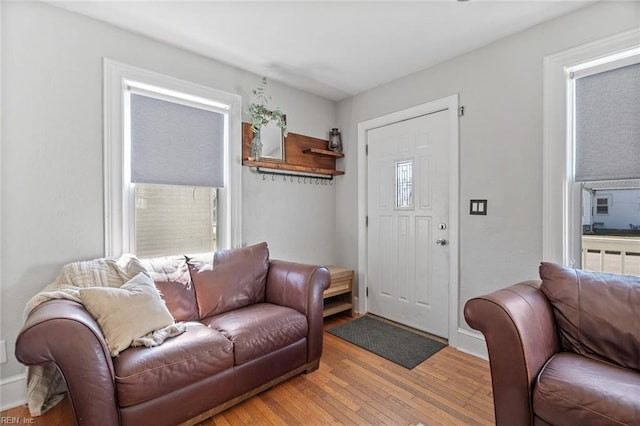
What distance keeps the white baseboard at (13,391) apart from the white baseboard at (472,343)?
308cm

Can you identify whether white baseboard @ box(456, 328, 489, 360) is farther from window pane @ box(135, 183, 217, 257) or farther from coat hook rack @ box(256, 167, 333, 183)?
window pane @ box(135, 183, 217, 257)

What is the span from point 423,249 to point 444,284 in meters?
0.37

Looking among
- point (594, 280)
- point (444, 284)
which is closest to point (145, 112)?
point (444, 284)

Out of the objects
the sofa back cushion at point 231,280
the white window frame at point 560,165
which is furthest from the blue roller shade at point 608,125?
the sofa back cushion at point 231,280

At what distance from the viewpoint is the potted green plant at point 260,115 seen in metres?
2.88

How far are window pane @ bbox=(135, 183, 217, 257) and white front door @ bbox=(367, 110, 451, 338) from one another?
1705 mm

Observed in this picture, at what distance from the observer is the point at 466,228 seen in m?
2.59

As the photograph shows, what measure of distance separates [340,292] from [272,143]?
5.61 ft

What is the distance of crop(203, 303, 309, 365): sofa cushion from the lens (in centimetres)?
182

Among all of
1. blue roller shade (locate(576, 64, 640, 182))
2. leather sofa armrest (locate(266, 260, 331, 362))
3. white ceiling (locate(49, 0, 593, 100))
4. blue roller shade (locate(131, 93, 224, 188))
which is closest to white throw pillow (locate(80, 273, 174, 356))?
leather sofa armrest (locate(266, 260, 331, 362))

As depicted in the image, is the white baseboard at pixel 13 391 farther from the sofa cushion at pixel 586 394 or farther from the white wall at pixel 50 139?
the sofa cushion at pixel 586 394

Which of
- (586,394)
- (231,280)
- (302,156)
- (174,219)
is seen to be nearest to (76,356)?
(231,280)

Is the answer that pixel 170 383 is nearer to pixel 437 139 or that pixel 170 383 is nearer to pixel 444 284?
pixel 444 284

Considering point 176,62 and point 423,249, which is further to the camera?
point 423,249
